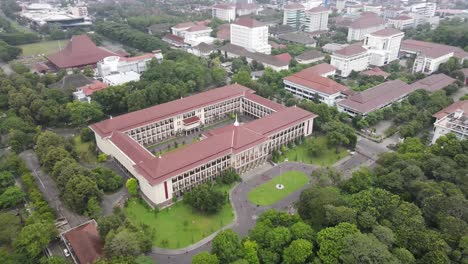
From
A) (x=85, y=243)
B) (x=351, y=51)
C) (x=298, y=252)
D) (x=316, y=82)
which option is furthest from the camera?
(x=351, y=51)

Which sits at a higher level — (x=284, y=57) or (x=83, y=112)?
(x=284, y=57)

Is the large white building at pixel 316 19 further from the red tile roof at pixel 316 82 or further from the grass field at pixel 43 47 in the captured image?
the grass field at pixel 43 47

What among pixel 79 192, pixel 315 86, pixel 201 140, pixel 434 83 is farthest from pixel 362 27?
pixel 79 192

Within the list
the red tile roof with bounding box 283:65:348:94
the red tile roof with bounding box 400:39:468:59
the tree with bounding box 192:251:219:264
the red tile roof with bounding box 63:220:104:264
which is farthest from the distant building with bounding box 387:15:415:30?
the red tile roof with bounding box 63:220:104:264

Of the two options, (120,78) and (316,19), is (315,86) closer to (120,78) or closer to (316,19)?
(120,78)

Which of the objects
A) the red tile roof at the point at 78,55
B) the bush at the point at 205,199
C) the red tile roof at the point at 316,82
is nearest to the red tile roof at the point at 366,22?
the red tile roof at the point at 316,82

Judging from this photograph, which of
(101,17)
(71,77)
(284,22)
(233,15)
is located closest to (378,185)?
(71,77)

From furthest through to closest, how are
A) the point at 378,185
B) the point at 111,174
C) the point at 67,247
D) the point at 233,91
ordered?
the point at 233,91 → the point at 111,174 → the point at 378,185 → the point at 67,247

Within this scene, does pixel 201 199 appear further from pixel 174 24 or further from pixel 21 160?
pixel 174 24
